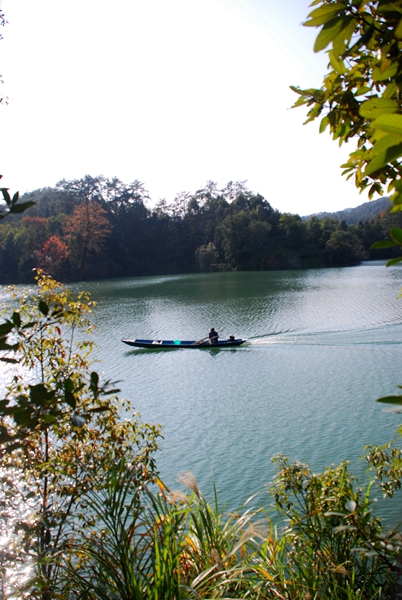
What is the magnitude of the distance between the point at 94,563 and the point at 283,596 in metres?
1.09

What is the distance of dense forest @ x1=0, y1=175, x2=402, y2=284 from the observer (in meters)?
56.2

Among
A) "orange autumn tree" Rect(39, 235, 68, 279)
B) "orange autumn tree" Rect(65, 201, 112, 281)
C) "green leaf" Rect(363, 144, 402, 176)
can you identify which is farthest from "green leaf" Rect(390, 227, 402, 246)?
"orange autumn tree" Rect(39, 235, 68, 279)

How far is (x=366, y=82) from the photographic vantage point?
6.40 ft

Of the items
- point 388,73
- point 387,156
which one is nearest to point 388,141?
point 387,156

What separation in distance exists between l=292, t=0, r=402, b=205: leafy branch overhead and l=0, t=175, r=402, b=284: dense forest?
157 ft

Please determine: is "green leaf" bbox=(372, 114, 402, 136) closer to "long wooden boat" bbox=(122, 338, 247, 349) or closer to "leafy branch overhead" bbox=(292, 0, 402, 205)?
"leafy branch overhead" bbox=(292, 0, 402, 205)

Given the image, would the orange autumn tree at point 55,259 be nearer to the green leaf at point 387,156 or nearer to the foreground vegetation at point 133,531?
the foreground vegetation at point 133,531

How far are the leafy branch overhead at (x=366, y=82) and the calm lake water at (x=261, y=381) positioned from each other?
2.44ft

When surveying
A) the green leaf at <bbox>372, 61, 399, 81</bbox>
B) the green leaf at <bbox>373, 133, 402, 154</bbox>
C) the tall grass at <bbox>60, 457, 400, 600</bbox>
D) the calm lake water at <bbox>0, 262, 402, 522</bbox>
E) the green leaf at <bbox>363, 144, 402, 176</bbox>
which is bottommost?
the calm lake water at <bbox>0, 262, 402, 522</bbox>

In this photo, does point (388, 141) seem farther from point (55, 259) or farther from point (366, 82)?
point (55, 259)

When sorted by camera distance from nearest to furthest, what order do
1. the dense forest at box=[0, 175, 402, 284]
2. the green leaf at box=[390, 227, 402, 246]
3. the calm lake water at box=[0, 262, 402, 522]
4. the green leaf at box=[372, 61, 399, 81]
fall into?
the green leaf at box=[390, 227, 402, 246], the green leaf at box=[372, 61, 399, 81], the calm lake water at box=[0, 262, 402, 522], the dense forest at box=[0, 175, 402, 284]

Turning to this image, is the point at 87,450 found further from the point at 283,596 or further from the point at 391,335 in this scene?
the point at 391,335

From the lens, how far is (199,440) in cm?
945

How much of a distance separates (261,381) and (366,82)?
12065mm
